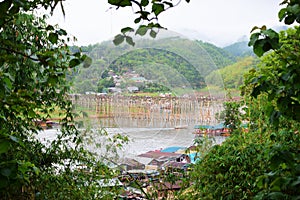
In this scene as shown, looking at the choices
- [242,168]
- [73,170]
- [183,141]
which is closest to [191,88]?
[183,141]

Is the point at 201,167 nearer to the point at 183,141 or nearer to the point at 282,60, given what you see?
the point at 183,141

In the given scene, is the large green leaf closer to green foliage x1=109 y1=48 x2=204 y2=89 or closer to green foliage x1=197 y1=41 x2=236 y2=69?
green foliage x1=109 y1=48 x2=204 y2=89

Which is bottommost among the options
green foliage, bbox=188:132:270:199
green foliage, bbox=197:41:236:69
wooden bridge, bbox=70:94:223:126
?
green foliage, bbox=188:132:270:199

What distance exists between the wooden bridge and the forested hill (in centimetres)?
10

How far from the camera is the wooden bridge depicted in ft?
7.13

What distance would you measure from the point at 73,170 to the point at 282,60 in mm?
1444

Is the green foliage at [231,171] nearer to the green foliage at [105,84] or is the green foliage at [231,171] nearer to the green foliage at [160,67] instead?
the green foliage at [160,67]

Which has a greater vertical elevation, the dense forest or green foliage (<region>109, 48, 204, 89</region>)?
green foliage (<region>109, 48, 204, 89</region>)

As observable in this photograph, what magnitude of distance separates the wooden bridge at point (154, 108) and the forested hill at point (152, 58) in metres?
0.10

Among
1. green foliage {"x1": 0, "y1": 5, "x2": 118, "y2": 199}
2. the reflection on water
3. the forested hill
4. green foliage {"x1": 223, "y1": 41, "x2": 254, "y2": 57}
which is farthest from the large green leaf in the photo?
green foliage {"x1": 223, "y1": 41, "x2": 254, "y2": 57}

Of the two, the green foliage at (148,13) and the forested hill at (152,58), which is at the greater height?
the forested hill at (152,58)

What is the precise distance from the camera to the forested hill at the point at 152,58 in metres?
2.07

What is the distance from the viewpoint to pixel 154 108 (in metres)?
2.32

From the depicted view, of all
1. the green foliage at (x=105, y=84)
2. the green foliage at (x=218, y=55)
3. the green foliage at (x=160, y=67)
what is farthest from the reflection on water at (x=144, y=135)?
the green foliage at (x=218, y=55)
